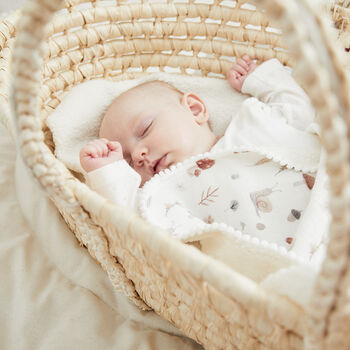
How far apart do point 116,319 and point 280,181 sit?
17.5 inches

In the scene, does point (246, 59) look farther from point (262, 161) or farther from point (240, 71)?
point (262, 161)

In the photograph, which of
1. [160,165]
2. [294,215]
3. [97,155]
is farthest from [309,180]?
[97,155]

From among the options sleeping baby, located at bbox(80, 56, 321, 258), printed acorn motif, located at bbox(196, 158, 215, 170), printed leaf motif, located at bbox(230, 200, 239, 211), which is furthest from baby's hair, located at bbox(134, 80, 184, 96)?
printed leaf motif, located at bbox(230, 200, 239, 211)

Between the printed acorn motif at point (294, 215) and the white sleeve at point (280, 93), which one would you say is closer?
the printed acorn motif at point (294, 215)

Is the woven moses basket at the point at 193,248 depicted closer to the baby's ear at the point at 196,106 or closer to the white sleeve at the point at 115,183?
the white sleeve at the point at 115,183

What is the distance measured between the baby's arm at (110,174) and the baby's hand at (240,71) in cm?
47

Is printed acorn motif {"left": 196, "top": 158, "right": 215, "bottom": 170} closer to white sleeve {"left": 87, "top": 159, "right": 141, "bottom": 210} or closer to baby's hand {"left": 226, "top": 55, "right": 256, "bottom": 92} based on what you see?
white sleeve {"left": 87, "top": 159, "right": 141, "bottom": 210}

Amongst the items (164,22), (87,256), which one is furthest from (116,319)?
(164,22)

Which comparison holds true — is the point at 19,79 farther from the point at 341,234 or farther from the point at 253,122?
the point at 253,122

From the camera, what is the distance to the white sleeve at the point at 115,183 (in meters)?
0.74

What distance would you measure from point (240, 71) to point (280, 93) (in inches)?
5.5

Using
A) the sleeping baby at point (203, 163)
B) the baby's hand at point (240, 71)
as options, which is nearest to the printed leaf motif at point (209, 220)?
the sleeping baby at point (203, 163)

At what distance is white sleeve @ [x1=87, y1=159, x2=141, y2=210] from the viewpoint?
0.74m

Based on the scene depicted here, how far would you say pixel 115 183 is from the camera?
74cm
